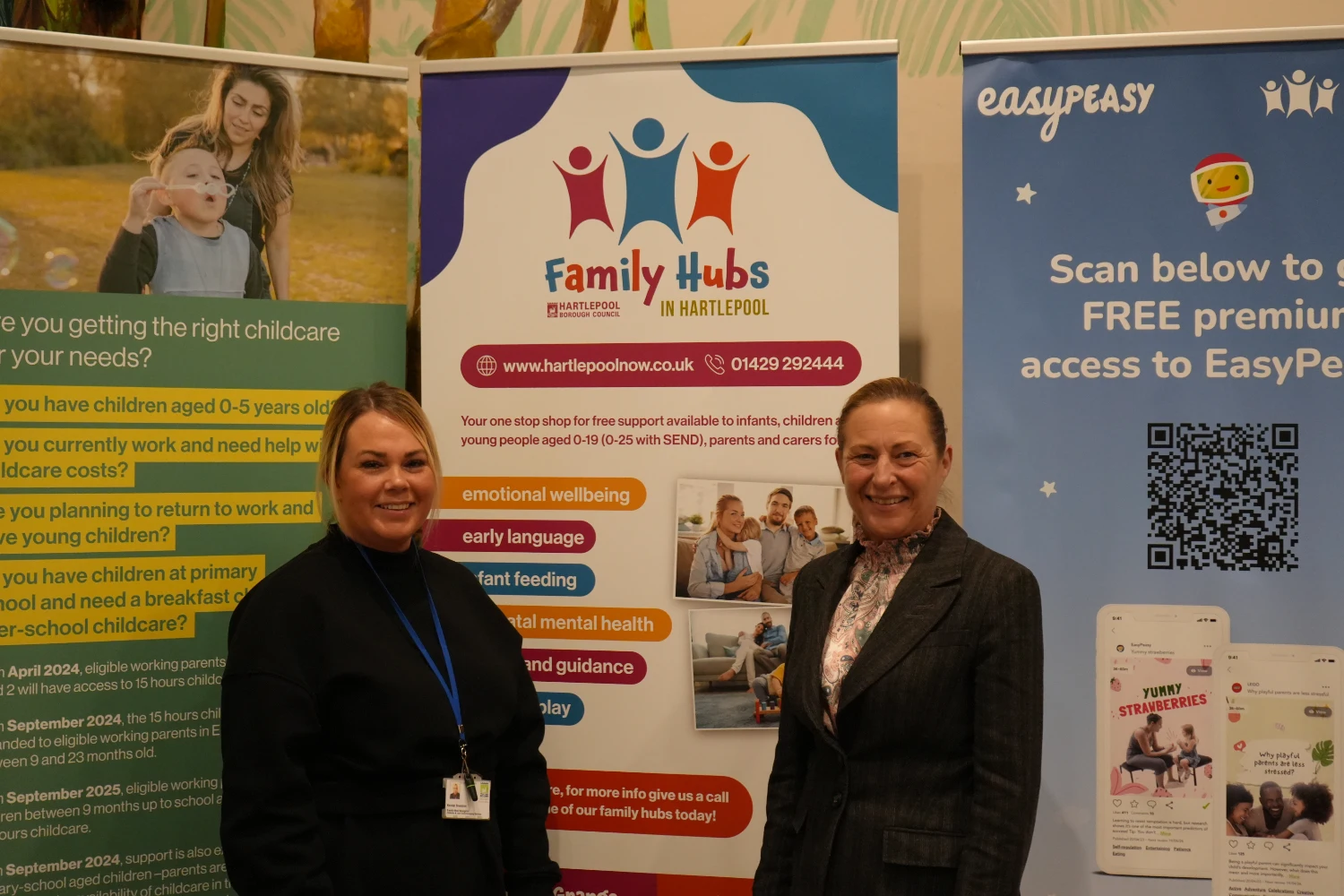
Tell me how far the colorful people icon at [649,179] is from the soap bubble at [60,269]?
1.33 metres

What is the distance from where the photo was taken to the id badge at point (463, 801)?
6.72ft

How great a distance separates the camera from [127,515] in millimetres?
2631

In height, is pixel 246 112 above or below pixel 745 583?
above

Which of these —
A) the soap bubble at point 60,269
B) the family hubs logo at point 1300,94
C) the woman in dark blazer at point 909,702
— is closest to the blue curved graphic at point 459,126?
the soap bubble at point 60,269

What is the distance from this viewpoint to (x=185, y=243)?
8.87 feet

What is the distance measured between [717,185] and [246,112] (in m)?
1.20

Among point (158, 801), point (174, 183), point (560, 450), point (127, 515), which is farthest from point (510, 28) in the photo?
point (158, 801)

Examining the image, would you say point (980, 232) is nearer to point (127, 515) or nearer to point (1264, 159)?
point (1264, 159)

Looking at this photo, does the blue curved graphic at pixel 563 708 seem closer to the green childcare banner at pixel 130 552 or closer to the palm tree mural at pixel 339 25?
the green childcare banner at pixel 130 552

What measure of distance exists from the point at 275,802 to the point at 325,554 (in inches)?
18.3

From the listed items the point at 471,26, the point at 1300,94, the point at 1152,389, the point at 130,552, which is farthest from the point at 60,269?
the point at 1300,94

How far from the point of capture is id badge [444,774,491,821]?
205cm

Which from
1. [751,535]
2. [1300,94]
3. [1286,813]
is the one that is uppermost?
[1300,94]

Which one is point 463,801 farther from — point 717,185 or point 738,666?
point 717,185
